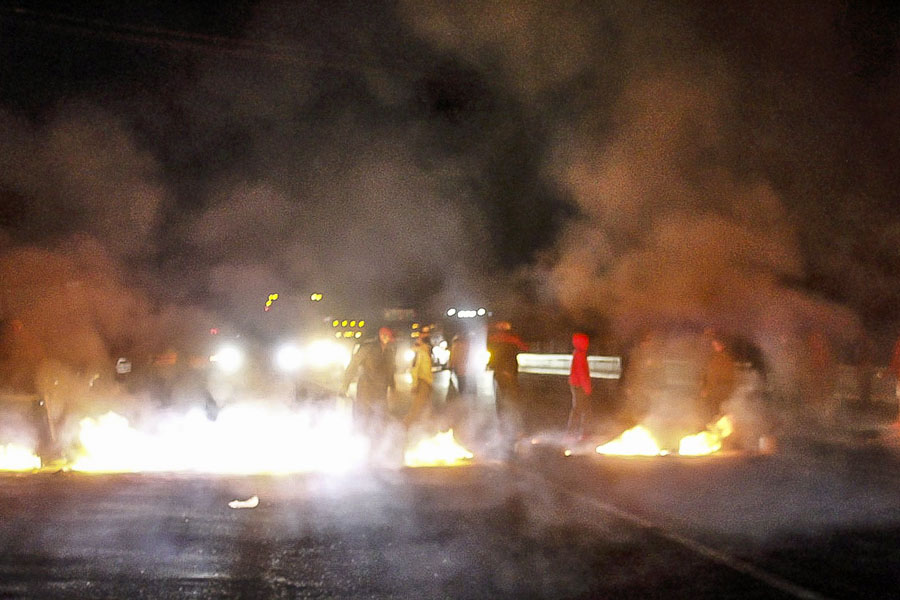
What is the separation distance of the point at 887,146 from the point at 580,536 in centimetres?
829

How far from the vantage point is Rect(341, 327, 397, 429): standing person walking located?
8.70 metres

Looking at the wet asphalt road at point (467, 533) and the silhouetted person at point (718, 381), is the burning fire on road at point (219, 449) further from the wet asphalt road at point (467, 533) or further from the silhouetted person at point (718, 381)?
the silhouetted person at point (718, 381)

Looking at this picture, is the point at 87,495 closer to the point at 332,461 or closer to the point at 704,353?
the point at 332,461

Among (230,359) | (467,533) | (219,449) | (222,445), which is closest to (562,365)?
(230,359)

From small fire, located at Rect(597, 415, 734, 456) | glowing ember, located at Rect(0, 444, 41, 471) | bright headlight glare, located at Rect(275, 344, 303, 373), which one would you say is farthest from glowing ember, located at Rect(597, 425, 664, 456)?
bright headlight glare, located at Rect(275, 344, 303, 373)

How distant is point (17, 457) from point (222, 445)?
7.00 feet

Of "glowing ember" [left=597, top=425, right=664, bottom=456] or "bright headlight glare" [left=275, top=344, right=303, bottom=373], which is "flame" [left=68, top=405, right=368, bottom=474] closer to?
"glowing ember" [left=597, top=425, right=664, bottom=456]

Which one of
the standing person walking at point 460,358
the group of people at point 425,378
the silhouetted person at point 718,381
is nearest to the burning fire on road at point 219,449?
the group of people at point 425,378

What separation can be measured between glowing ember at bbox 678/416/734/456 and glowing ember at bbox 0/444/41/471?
570cm

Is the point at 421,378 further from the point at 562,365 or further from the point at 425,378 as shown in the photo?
the point at 562,365

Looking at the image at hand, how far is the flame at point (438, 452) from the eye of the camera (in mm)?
8598

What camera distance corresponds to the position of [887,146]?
38.3ft

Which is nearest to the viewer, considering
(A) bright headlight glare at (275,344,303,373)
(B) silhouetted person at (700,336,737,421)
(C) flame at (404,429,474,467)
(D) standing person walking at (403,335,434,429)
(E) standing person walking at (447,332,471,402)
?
(C) flame at (404,429,474,467)

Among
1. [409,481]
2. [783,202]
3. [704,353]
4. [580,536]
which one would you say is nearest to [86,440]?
[409,481]
